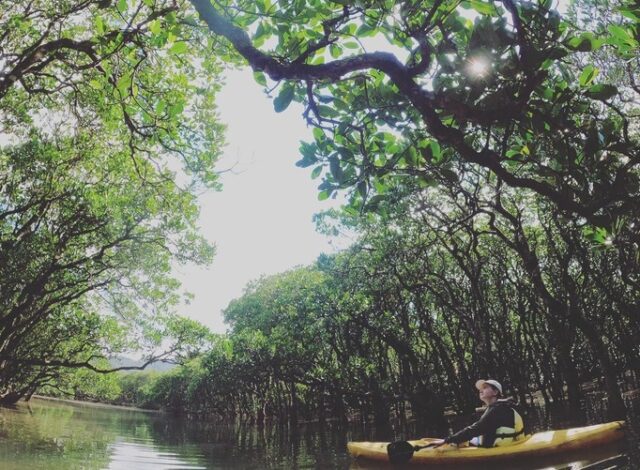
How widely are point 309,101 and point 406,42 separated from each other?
99 cm

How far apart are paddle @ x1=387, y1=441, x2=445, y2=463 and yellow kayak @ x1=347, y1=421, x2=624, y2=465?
0.34 ft

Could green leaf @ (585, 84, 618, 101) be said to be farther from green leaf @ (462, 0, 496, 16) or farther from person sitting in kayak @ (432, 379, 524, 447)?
person sitting in kayak @ (432, 379, 524, 447)

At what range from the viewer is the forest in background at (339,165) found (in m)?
3.12

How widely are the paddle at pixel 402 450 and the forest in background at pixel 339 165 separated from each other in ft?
14.5

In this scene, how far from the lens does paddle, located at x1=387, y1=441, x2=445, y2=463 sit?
10239mm

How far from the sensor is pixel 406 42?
3645mm

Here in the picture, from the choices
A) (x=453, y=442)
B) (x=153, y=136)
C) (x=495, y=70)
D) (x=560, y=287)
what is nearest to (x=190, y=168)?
(x=153, y=136)

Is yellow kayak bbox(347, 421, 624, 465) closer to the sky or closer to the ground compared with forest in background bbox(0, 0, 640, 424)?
closer to the ground

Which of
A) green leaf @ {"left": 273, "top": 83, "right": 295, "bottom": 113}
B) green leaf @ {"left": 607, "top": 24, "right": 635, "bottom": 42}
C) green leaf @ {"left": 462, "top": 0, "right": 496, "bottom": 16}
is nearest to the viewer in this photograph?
green leaf @ {"left": 462, "top": 0, "right": 496, "bottom": 16}

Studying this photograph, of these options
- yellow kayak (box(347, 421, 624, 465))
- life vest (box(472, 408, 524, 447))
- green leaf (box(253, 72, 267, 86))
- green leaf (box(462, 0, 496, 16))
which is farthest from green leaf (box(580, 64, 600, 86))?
life vest (box(472, 408, 524, 447))

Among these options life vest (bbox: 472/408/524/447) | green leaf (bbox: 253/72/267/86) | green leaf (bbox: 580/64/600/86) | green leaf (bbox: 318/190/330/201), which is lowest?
life vest (bbox: 472/408/524/447)

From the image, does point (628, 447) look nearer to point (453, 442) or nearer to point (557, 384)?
point (453, 442)

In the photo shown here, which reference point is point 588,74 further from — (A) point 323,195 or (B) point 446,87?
(A) point 323,195

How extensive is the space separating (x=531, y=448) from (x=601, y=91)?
27.3 feet
